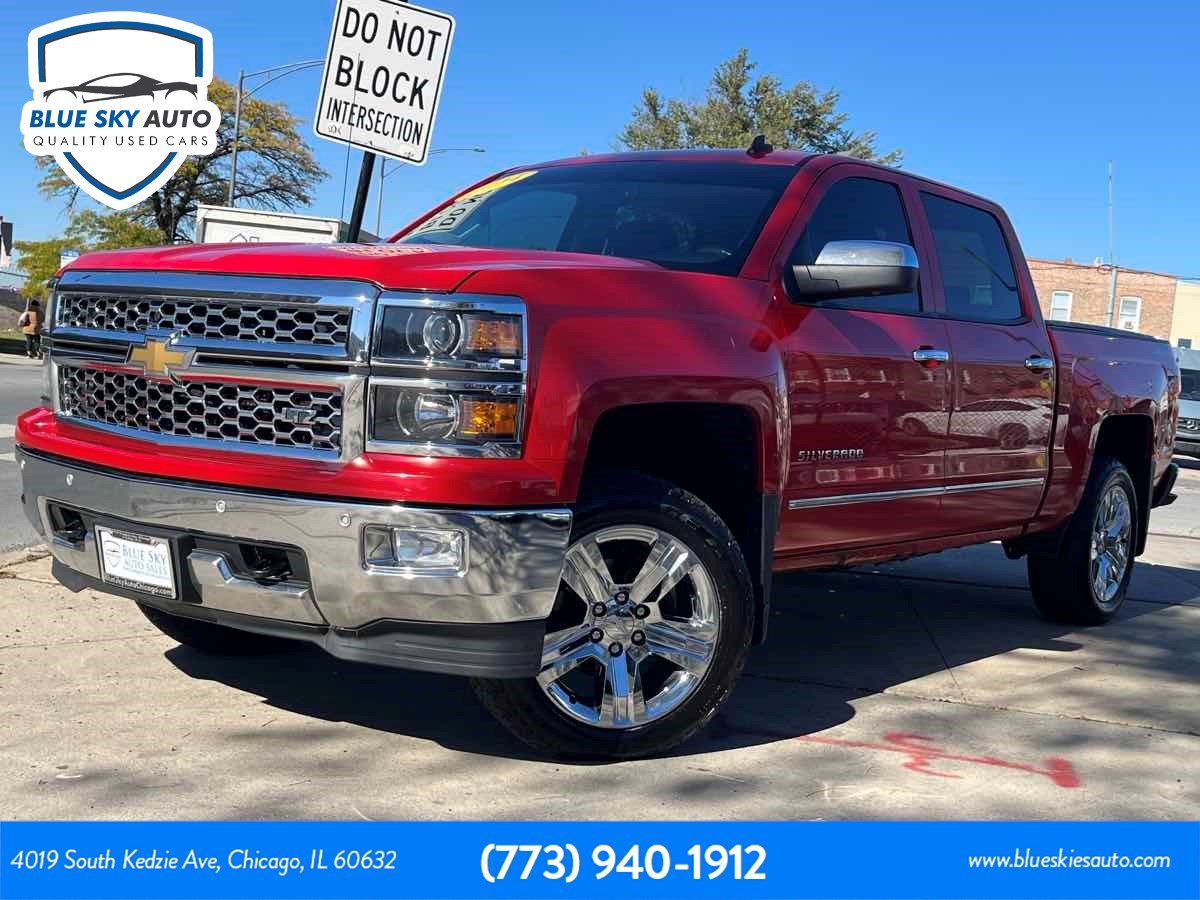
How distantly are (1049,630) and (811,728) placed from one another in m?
2.65

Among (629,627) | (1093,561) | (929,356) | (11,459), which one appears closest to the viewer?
(629,627)

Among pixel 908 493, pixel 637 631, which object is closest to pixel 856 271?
pixel 908 493

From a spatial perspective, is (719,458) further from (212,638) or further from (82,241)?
(82,241)

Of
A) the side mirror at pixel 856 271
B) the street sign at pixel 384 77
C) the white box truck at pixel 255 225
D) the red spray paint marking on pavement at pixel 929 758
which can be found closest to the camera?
the red spray paint marking on pavement at pixel 929 758

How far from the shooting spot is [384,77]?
7.66 meters

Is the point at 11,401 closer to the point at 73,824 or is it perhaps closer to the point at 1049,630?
the point at 1049,630

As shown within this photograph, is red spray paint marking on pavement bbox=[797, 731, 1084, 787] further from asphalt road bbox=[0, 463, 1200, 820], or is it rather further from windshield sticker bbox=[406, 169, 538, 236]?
windshield sticker bbox=[406, 169, 538, 236]

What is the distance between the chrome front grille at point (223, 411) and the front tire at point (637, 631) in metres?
0.75

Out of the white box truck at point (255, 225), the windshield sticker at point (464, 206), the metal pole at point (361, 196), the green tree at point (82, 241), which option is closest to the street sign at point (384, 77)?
the metal pole at point (361, 196)

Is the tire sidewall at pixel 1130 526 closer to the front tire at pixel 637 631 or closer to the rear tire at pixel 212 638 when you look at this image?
the front tire at pixel 637 631

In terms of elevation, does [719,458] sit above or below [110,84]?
below

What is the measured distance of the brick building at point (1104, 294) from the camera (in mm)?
52750

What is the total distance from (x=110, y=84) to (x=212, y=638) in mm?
24056

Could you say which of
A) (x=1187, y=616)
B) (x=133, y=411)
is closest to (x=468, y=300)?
(x=133, y=411)
